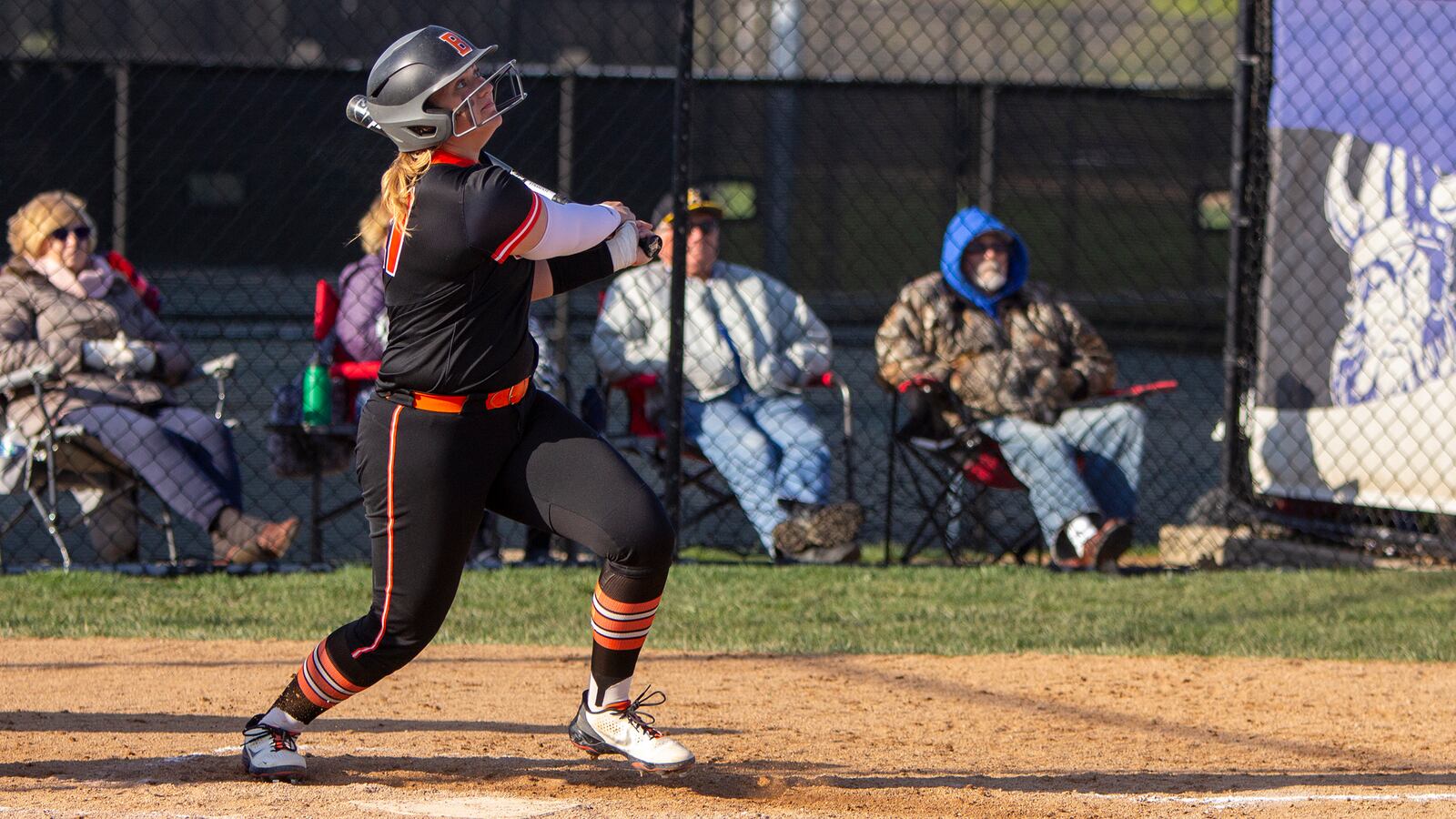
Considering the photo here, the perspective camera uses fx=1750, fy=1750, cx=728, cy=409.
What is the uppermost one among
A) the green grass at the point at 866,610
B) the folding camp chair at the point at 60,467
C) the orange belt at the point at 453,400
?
the orange belt at the point at 453,400

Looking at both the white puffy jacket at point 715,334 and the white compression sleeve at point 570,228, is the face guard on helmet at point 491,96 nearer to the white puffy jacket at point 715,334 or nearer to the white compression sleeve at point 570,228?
the white compression sleeve at point 570,228

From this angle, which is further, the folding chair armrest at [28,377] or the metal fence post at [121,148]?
the metal fence post at [121,148]

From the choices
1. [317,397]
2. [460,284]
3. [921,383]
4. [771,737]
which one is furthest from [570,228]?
[921,383]

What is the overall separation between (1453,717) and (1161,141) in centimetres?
936

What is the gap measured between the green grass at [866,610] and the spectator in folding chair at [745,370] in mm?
214

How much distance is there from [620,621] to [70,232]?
3.71m

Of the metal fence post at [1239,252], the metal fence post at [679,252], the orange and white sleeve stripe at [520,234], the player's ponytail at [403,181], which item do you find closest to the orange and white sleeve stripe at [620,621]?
the orange and white sleeve stripe at [520,234]

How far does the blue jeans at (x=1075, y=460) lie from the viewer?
690 centimetres

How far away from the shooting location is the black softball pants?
11.8ft

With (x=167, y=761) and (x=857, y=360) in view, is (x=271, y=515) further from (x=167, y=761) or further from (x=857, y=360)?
(x=857, y=360)

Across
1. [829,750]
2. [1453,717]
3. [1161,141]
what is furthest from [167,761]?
[1161,141]

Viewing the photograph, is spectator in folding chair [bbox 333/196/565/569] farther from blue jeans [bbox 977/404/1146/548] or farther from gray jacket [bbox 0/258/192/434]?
blue jeans [bbox 977/404/1146/548]

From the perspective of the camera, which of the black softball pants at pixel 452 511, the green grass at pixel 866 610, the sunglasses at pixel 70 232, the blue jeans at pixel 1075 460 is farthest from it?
the blue jeans at pixel 1075 460

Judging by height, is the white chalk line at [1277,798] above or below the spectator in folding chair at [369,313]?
below
